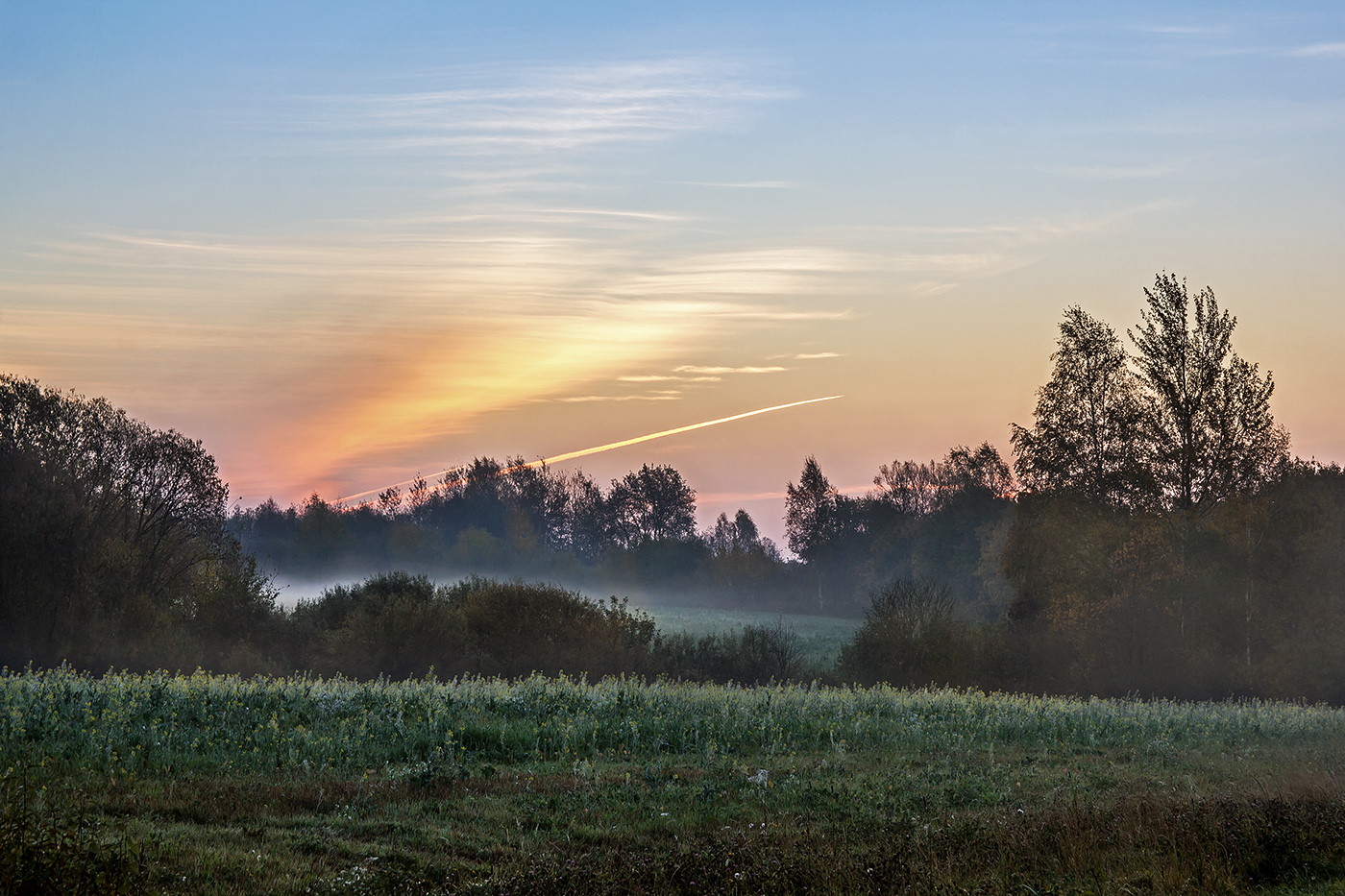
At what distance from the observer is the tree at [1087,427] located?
37875 mm

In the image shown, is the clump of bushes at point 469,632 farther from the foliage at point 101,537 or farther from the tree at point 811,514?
the tree at point 811,514

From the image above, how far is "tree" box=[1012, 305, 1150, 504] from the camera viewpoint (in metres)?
37.9

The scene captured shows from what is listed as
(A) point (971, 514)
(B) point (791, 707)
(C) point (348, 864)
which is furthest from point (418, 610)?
(A) point (971, 514)

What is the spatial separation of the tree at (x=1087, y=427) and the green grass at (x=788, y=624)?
1540cm

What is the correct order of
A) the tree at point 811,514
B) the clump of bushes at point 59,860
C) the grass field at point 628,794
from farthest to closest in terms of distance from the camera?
the tree at point 811,514 → the grass field at point 628,794 → the clump of bushes at point 59,860

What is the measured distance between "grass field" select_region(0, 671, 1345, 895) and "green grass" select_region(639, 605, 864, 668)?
29900mm

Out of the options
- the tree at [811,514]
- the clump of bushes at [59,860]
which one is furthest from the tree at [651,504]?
the clump of bushes at [59,860]

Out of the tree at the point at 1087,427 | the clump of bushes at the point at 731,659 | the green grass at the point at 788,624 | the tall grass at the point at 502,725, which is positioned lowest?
the green grass at the point at 788,624

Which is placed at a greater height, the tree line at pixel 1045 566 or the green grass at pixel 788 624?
the tree line at pixel 1045 566

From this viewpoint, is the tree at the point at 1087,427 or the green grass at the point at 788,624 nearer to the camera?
the tree at the point at 1087,427

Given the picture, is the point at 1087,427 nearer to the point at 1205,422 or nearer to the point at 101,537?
the point at 1205,422

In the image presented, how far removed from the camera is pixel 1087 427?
128 feet

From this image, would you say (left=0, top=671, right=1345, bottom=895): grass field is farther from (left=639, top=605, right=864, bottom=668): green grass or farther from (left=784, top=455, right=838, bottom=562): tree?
(left=784, top=455, right=838, bottom=562): tree

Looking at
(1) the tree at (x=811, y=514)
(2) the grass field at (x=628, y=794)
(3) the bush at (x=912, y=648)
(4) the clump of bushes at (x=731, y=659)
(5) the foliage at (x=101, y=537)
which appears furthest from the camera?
(1) the tree at (x=811, y=514)
